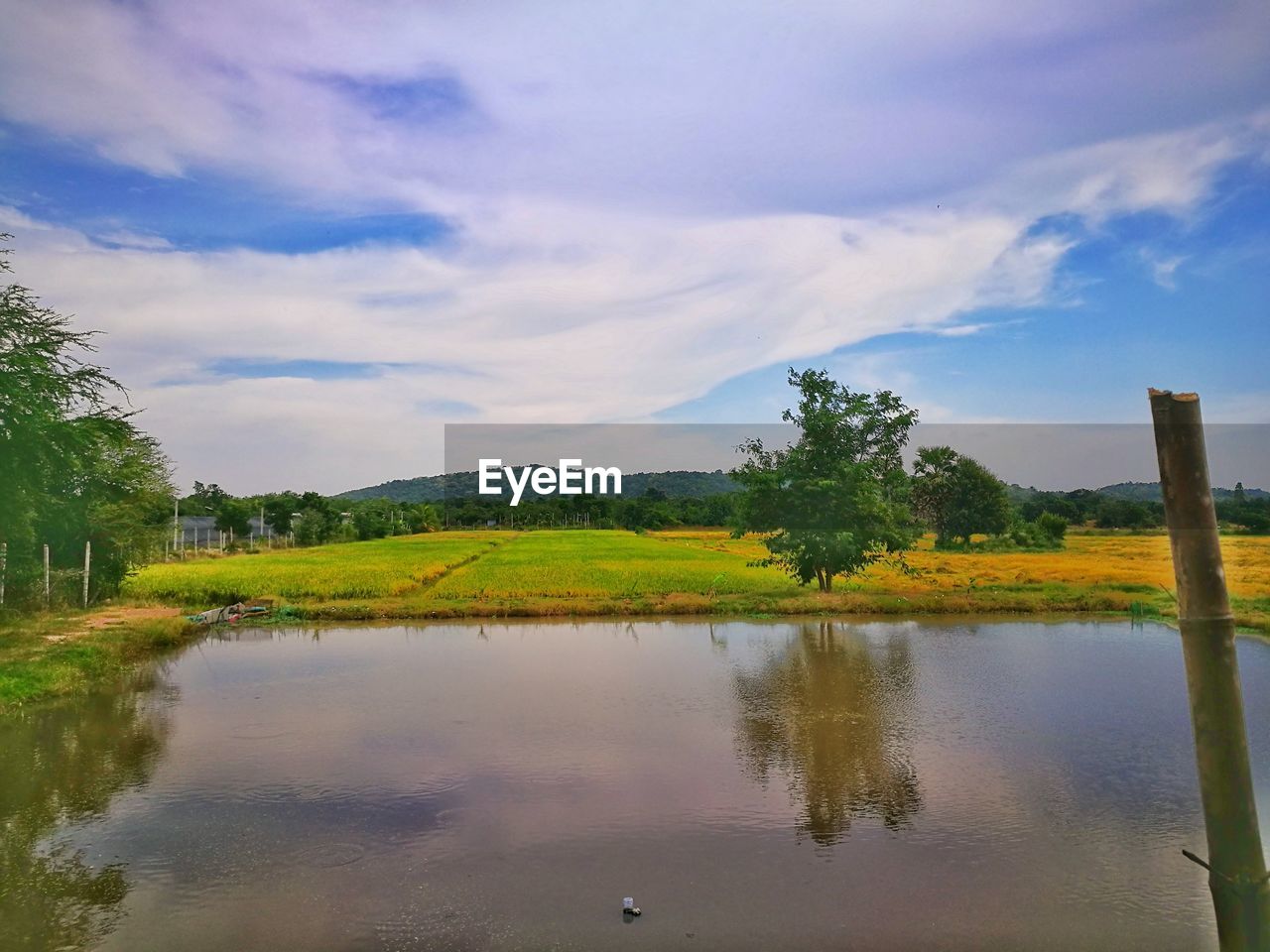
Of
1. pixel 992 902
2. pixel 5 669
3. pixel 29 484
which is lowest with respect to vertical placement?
pixel 992 902

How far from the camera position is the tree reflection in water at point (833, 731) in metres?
7.69

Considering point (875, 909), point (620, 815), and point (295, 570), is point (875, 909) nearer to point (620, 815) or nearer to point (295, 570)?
point (620, 815)

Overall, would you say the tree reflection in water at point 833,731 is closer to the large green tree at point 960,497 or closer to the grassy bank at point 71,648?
the grassy bank at point 71,648

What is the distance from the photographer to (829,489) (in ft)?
76.9

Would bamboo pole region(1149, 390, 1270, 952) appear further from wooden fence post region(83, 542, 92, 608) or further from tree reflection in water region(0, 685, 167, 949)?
wooden fence post region(83, 542, 92, 608)

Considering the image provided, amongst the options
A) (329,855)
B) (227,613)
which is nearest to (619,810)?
(329,855)

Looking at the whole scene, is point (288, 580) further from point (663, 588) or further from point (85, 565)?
point (663, 588)

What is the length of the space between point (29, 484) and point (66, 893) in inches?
508

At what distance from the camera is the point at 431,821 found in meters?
7.35

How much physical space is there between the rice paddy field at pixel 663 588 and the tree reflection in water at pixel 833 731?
630cm

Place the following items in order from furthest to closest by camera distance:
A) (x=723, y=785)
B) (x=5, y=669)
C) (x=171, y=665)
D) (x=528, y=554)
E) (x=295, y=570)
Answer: (x=528, y=554) → (x=295, y=570) → (x=171, y=665) → (x=5, y=669) → (x=723, y=785)

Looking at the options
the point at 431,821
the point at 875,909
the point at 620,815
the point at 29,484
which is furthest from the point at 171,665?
the point at 875,909

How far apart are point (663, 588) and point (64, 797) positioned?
60.1 feet

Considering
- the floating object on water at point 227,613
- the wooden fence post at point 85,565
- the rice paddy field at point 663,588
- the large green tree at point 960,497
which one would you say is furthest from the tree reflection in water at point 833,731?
the large green tree at point 960,497
